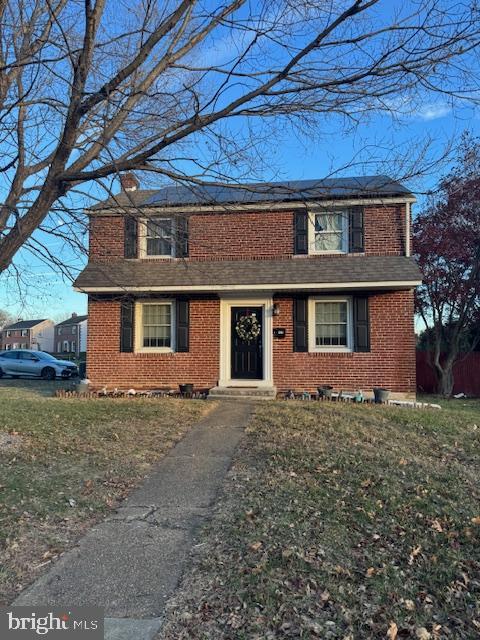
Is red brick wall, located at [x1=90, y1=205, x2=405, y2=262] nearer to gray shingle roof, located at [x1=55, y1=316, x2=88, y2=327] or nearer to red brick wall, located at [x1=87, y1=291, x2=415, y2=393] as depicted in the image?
red brick wall, located at [x1=87, y1=291, x2=415, y2=393]

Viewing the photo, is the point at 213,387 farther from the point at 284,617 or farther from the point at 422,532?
the point at 284,617

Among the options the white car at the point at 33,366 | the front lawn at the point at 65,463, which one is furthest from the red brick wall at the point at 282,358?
the white car at the point at 33,366

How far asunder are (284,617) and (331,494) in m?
Answer: 2.12

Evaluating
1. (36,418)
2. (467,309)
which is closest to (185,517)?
(36,418)

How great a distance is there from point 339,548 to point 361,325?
8.73m

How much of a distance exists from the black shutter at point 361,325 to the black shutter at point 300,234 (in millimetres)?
1908

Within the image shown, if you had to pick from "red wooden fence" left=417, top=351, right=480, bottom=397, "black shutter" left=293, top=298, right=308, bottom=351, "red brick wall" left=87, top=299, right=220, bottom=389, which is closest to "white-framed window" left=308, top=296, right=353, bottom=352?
"black shutter" left=293, top=298, right=308, bottom=351

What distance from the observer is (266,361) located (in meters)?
12.5

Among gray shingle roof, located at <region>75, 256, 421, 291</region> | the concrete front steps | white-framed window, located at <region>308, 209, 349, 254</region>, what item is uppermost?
white-framed window, located at <region>308, 209, 349, 254</region>

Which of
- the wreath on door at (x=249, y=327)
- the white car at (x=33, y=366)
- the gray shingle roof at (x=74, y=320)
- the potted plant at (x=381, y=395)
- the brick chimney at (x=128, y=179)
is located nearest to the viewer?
the brick chimney at (x=128, y=179)

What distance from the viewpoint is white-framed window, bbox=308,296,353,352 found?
1235 cm

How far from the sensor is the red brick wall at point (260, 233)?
12.3m

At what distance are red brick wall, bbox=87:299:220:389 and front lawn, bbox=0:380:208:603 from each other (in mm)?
1737

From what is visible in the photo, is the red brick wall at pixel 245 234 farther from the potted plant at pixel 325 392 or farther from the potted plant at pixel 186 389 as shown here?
the potted plant at pixel 325 392
